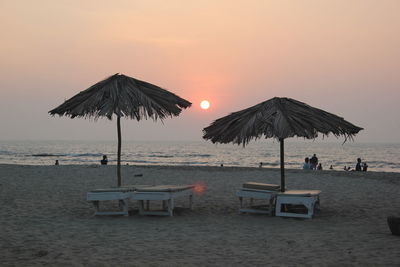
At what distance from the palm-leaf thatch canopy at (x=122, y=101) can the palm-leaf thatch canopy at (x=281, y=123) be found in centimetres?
132

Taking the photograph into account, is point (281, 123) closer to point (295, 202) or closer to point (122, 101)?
point (295, 202)

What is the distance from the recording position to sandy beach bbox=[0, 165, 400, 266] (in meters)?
5.69

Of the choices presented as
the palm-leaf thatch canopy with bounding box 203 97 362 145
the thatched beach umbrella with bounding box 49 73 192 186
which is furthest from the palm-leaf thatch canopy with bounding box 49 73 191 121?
the palm-leaf thatch canopy with bounding box 203 97 362 145

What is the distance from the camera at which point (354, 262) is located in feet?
17.9

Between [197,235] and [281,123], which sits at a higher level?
[281,123]

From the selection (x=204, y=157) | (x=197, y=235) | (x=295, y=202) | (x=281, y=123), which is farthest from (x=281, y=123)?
(x=204, y=157)

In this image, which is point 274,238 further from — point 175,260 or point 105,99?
point 105,99

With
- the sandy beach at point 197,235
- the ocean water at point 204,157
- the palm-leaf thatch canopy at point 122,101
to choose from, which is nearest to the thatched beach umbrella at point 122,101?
the palm-leaf thatch canopy at point 122,101

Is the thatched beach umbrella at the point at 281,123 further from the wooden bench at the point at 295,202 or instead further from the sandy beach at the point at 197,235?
the sandy beach at the point at 197,235

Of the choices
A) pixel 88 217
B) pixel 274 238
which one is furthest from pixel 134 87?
pixel 274 238

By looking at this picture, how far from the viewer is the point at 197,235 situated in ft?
24.0

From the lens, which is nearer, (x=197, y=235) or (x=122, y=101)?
(x=197, y=235)

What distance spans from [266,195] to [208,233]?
1.89m

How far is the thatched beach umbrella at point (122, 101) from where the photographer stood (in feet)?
32.1
